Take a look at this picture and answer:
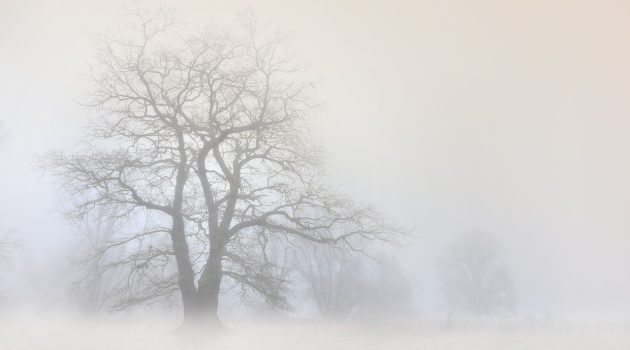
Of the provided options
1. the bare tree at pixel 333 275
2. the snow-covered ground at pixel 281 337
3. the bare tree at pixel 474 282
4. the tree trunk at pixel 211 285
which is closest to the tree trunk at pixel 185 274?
the tree trunk at pixel 211 285

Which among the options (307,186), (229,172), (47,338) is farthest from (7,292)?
(307,186)

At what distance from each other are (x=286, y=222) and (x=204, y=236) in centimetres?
98

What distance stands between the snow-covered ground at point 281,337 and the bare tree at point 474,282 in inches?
10.8

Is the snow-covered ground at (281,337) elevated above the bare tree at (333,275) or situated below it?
below

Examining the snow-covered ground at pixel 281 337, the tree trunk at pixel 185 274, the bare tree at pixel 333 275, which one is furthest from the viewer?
the bare tree at pixel 333 275

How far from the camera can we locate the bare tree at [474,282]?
5.97m

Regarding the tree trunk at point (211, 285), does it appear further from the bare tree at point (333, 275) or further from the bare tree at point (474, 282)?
the bare tree at point (474, 282)

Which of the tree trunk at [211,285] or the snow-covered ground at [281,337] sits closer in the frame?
the snow-covered ground at [281,337]

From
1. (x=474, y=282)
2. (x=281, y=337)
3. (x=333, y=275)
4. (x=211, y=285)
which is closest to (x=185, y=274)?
(x=211, y=285)

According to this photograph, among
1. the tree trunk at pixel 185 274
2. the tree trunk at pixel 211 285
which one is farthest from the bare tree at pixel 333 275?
the tree trunk at pixel 185 274

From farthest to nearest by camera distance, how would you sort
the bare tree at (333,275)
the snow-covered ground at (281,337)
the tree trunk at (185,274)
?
1. the bare tree at (333,275)
2. the tree trunk at (185,274)
3. the snow-covered ground at (281,337)

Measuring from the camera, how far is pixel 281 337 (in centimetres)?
541

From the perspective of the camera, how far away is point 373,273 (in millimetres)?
5914

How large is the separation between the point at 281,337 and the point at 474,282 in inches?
100
